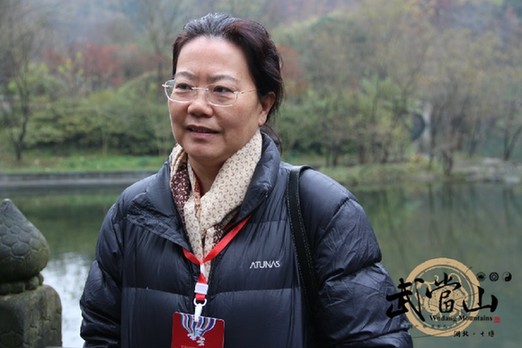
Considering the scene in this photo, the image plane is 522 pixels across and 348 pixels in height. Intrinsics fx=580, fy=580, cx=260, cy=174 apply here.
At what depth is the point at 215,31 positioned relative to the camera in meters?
1.33

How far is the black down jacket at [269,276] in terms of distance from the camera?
1.21 meters

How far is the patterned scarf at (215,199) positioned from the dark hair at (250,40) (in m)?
0.14

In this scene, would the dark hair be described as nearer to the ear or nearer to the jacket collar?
the ear

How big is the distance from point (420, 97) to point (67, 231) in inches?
670

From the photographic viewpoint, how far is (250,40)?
133 cm

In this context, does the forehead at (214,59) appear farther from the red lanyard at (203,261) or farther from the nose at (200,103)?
the red lanyard at (203,261)

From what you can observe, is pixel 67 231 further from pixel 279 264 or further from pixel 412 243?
pixel 279 264

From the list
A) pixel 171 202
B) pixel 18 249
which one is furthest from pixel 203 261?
pixel 18 249

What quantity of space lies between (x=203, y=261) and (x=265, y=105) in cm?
42

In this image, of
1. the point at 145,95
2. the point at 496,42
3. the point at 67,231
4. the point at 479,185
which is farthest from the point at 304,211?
the point at 145,95

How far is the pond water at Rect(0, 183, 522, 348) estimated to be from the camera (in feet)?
15.0

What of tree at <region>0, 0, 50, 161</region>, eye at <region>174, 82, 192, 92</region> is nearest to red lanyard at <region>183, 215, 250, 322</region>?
eye at <region>174, 82, 192, 92</region>

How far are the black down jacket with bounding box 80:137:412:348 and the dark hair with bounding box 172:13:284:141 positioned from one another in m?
0.19

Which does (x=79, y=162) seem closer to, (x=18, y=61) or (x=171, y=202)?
(x=18, y=61)
